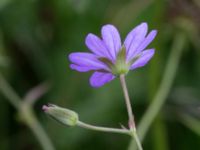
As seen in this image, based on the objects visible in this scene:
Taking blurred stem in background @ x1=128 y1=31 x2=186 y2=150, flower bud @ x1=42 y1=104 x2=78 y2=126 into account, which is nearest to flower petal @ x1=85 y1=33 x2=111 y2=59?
flower bud @ x1=42 y1=104 x2=78 y2=126

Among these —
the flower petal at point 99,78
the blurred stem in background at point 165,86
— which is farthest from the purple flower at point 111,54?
the blurred stem in background at point 165,86

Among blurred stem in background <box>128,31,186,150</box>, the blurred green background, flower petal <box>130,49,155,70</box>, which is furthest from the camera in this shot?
the blurred green background

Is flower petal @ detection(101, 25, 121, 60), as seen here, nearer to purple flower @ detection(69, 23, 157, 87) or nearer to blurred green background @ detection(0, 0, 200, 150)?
purple flower @ detection(69, 23, 157, 87)

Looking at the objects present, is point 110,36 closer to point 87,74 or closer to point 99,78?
point 99,78

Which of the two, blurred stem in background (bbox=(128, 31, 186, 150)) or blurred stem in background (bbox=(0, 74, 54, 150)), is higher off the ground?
blurred stem in background (bbox=(0, 74, 54, 150))

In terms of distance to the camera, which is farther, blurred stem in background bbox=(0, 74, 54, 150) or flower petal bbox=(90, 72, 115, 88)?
blurred stem in background bbox=(0, 74, 54, 150)

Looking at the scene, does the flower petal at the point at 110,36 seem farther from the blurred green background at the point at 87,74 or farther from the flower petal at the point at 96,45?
the blurred green background at the point at 87,74
